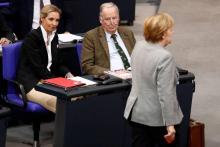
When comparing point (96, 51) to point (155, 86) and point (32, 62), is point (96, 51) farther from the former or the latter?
point (155, 86)

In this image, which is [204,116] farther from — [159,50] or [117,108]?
[159,50]

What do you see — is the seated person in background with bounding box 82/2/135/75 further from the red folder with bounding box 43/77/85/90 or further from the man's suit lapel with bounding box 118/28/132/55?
the red folder with bounding box 43/77/85/90

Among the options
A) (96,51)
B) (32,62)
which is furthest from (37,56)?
(96,51)

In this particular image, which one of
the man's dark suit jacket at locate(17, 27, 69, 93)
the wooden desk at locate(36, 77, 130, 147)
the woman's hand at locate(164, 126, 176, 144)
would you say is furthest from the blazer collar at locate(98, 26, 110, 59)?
the woman's hand at locate(164, 126, 176, 144)

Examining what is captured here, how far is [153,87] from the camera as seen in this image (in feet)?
13.4

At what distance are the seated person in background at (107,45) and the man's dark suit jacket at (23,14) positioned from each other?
179 cm

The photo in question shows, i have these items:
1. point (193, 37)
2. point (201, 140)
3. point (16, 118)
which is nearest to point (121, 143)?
point (201, 140)

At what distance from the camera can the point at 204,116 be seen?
6504 millimetres

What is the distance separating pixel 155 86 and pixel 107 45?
65.1 inches

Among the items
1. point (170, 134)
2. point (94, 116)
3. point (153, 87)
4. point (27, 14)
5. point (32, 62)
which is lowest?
point (94, 116)

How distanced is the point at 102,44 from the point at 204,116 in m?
1.54

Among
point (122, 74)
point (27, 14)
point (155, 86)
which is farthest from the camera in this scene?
point (27, 14)

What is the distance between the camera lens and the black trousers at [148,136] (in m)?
4.19

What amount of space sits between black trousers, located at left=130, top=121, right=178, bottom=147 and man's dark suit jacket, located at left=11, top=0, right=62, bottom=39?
3349 millimetres
